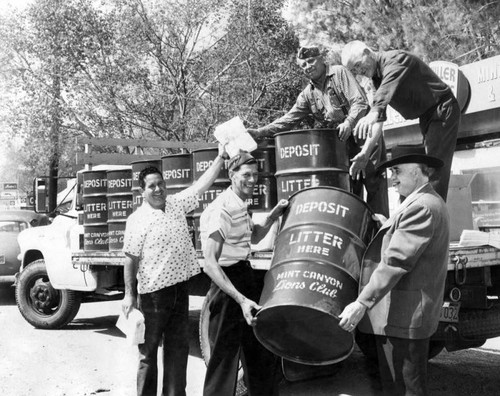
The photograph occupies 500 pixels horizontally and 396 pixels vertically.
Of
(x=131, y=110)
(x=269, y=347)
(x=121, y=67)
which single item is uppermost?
(x=121, y=67)

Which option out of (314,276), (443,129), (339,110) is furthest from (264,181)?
(314,276)

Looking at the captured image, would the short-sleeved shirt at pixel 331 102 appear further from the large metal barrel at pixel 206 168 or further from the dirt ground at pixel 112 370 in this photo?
the dirt ground at pixel 112 370

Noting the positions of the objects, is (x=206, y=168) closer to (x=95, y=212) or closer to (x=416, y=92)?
(x=416, y=92)

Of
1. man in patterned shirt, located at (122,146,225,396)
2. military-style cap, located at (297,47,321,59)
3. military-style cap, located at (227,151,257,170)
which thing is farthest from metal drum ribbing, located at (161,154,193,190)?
military-style cap, located at (227,151,257,170)

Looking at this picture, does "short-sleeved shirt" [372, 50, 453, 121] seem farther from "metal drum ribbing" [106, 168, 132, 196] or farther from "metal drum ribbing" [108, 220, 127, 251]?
"metal drum ribbing" [108, 220, 127, 251]

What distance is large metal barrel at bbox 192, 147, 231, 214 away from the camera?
19.3ft

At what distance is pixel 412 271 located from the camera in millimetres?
3355

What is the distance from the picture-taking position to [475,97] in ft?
27.6

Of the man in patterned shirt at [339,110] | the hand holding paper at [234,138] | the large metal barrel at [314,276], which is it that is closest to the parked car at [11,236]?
the man in patterned shirt at [339,110]

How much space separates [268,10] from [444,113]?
16801mm

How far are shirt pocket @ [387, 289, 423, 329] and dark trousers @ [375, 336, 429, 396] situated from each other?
85mm

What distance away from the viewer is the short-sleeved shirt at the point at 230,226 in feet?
13.9

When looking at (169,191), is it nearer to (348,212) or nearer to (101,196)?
(101,196)

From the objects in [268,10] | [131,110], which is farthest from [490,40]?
[131,110]
